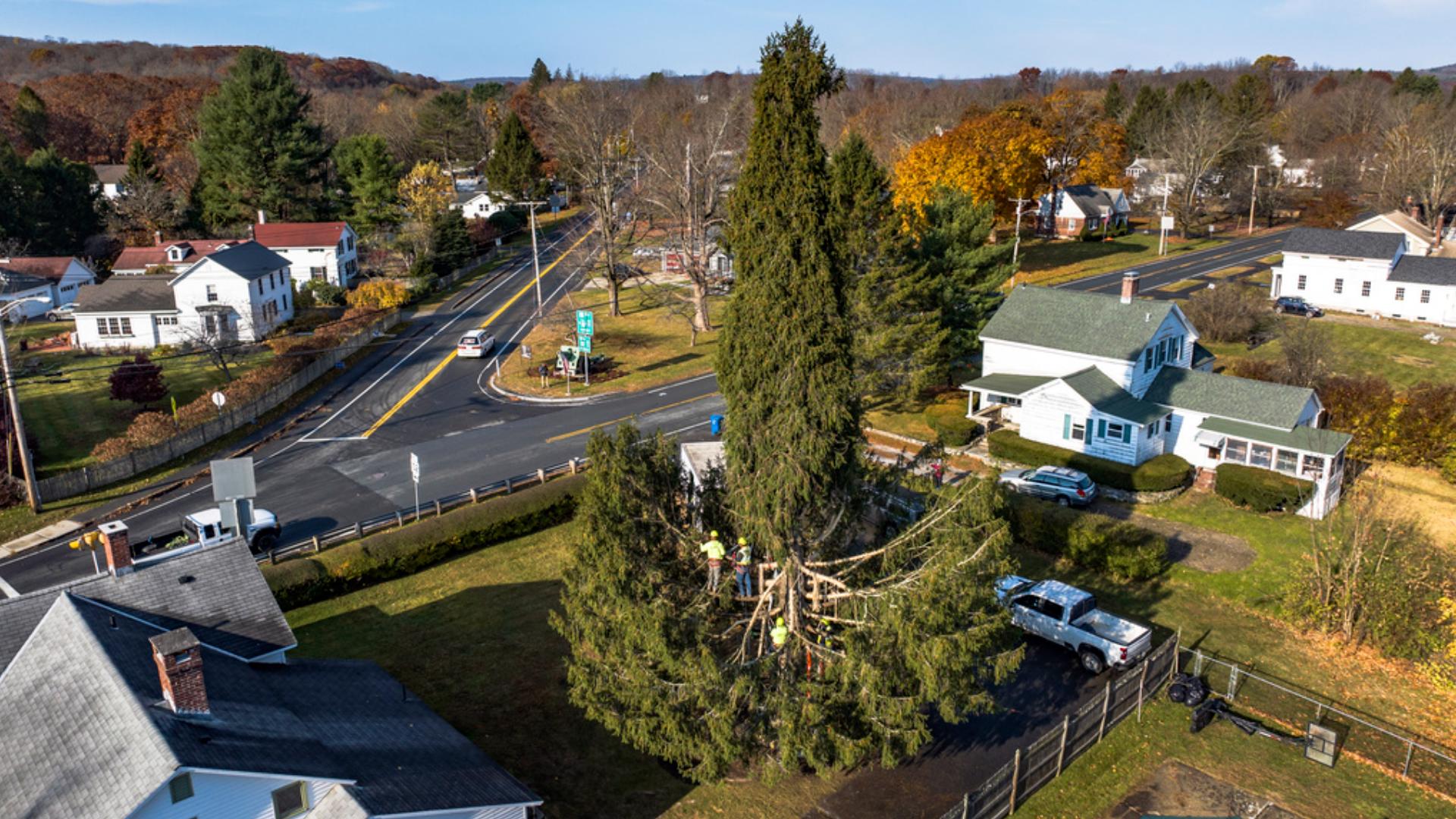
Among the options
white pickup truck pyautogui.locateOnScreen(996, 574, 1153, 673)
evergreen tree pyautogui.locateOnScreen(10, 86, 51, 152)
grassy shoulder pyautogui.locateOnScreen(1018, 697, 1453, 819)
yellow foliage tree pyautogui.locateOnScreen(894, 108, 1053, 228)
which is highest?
evergreen tree pyautogui.locateOnScreen(10, 86, 51, 152)

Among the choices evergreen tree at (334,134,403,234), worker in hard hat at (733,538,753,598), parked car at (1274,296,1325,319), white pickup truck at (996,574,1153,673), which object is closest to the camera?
Result: worker in hard hat at (733,538,753,598)

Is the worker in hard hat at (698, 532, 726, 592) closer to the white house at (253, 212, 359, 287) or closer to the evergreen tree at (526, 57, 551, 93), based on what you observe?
the white house at (253, 212, 359, 287)

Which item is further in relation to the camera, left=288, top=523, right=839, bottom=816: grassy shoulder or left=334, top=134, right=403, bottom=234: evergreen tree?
left=334, top=134, right=403, bottom=234: evergreen tree

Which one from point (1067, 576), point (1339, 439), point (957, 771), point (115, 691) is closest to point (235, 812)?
point (115, 691)

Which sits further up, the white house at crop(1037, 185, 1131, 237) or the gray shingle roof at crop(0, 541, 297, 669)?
the white house at crop(1037, 185, 1131, 237)

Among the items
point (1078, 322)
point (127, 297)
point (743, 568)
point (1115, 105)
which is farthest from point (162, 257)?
point (1115, 105)

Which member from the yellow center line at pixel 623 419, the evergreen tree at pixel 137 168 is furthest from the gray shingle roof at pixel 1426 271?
the evergreen tree at pixel 137 168

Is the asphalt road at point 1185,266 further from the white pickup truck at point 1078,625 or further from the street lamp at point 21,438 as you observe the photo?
the street lamp at point 21,438

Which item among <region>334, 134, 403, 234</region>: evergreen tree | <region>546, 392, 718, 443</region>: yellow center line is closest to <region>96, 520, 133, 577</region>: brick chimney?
<region>546, 392, 718, 443</region>: yellow center line
